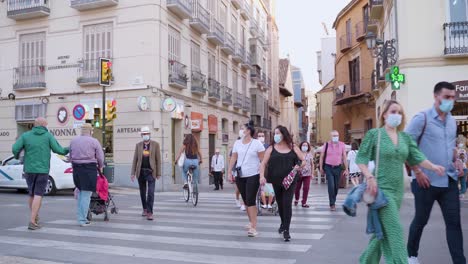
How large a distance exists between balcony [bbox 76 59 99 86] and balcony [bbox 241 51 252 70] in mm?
14223

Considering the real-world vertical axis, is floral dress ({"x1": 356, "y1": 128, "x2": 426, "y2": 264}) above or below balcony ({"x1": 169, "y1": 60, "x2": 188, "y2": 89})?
below

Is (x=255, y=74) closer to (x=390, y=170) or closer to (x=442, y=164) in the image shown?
(x=442, y=164)

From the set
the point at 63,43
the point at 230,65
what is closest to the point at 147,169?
the point at 63,43

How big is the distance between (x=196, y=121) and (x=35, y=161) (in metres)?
15.9

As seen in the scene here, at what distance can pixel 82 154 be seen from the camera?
29.1ft

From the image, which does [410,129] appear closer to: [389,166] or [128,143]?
[389,166]

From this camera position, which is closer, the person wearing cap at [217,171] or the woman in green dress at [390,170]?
the woman in green dress at [390,170]

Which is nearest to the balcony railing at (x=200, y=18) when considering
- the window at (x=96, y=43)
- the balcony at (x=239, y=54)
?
the window at (x=96, y=43)

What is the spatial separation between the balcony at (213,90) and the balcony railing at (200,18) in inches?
110

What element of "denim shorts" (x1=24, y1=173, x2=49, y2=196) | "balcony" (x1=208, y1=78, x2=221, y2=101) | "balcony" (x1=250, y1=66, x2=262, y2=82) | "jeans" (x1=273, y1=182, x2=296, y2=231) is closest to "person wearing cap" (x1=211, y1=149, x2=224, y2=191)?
"balcony" (x1=208, y1=78, x2=221, y2=101)

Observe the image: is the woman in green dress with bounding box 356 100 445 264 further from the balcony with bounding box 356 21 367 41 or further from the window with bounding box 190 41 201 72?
the balcony with bounding box 356 21 367 41

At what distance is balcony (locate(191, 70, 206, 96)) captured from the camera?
23.7m

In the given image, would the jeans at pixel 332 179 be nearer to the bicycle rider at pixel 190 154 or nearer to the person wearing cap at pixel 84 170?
the bicycle rider at pixel 190 154

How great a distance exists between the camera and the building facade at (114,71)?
19938 millimetres
